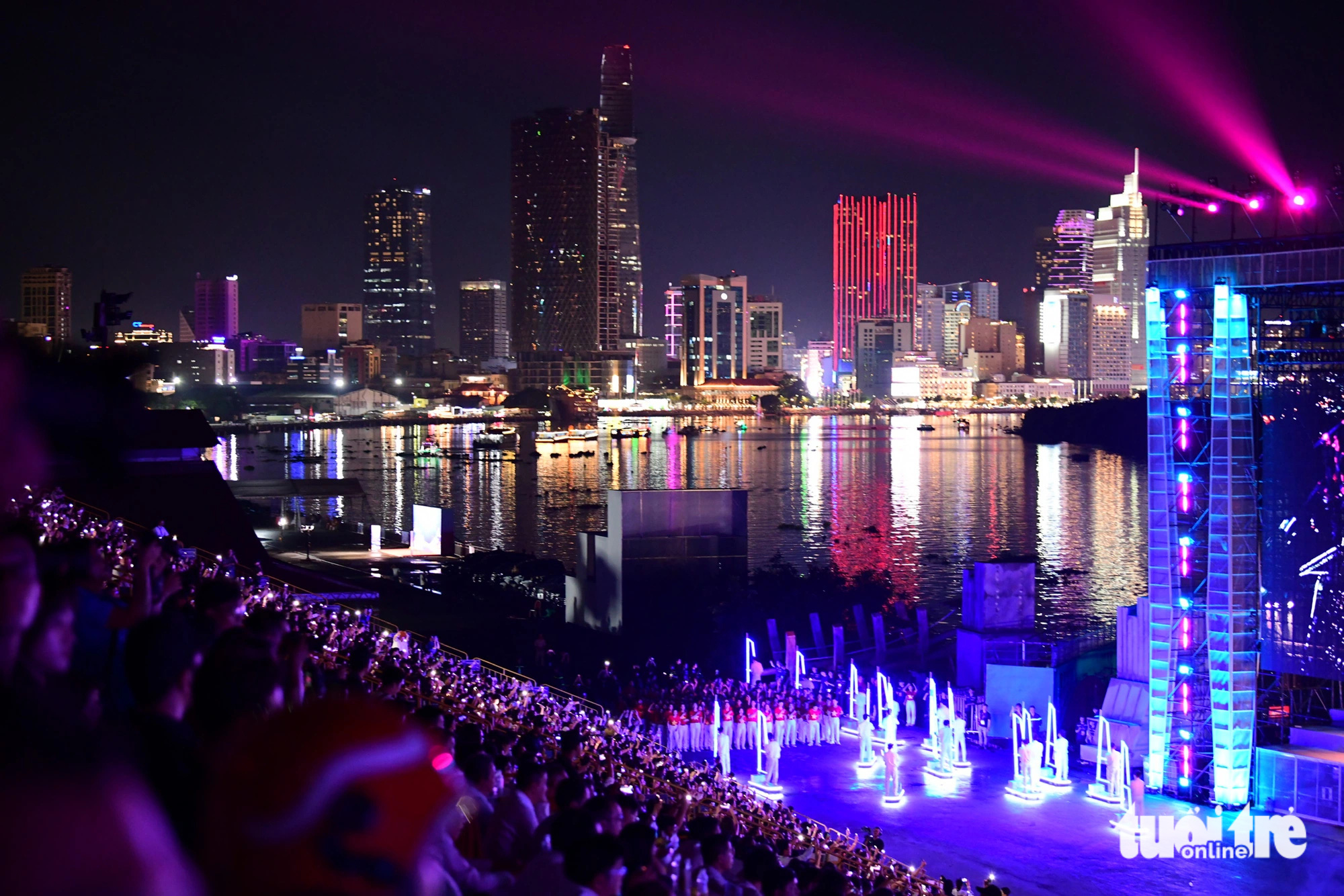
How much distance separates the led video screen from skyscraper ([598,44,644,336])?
180 metres

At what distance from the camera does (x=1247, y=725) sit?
11.8 m

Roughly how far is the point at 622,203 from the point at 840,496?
137098 mm

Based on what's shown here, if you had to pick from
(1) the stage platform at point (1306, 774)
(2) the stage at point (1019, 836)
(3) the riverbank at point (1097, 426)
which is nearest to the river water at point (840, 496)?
(3) the riverbank at point (1097, 426)

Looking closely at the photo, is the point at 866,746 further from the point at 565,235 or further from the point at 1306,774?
the point at 565,235

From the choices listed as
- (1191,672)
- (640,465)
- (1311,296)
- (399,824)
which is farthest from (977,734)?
(640,465)

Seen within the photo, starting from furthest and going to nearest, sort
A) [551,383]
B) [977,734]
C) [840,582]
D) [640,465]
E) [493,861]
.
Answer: [551,383] < [640,465] < [840,582] < [977,734] < [493,861]

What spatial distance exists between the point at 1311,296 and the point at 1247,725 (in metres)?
4.39

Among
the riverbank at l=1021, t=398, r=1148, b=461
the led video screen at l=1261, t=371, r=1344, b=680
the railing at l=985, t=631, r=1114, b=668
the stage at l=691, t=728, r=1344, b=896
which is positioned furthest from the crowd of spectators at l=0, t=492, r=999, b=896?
the riverbank at l=1021, t=398, r=1148, b=461

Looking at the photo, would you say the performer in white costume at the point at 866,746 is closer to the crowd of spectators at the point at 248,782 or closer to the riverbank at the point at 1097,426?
the crowd of spectators at the point at 248,782

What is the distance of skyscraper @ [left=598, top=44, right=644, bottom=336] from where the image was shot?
191875 millimetres

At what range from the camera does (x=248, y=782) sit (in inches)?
43.3

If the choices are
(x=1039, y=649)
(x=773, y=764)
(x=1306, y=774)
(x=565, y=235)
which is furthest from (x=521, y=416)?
(x=1306, y=774)

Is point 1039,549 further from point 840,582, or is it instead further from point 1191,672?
point 1191,672

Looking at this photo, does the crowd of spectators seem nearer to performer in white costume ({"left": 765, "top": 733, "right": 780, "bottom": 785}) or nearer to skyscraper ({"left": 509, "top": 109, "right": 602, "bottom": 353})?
performer in white costume ({"left": 765, "top": 733, "right": 780, "bottom": 785})
